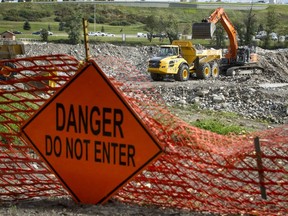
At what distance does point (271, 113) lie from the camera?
20656 mm

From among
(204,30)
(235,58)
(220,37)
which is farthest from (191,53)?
(220,37)

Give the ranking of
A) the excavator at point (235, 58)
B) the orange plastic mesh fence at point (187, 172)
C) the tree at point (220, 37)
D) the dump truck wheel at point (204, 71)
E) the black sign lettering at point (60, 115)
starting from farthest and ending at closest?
the tree at point (220, 37) < the excavator at point (235, 58) < the dump truck wheel at point (204, 71) < the black sign lettering at point (60, 115) < the orange plastic mesh fence at point (187, 172)

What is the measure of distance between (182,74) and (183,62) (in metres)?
0.61

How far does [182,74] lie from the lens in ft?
99.5

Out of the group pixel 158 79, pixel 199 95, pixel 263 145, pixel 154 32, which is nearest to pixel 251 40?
pixel 154 32

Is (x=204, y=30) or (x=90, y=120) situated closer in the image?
(x=90, y=120)

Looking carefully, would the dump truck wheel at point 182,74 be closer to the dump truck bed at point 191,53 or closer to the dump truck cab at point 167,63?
the dump truck cab at point 167,63

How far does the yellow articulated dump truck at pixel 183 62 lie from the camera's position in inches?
1162

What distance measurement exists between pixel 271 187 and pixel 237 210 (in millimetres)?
584

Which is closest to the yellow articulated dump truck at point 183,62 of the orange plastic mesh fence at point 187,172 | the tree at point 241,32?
the orange plastic mesh fence at point 187,172

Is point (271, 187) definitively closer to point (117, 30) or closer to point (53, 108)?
point (53, 108)

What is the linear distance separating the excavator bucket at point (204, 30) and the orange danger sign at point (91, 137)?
2491 cm

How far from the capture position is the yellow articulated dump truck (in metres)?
29.5

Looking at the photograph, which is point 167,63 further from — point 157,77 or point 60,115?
point 60,115
